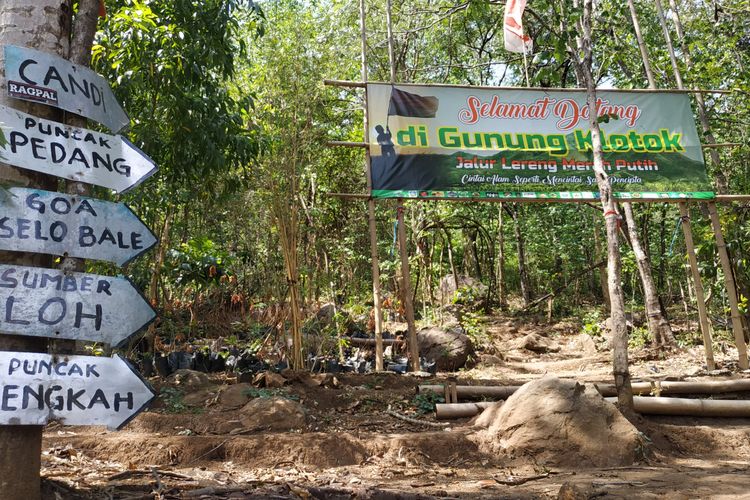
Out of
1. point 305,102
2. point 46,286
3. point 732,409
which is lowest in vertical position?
point 732,409

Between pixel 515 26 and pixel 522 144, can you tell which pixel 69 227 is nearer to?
pixel 515 26

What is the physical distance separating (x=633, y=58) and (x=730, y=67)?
117 inches

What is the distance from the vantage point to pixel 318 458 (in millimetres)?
4547

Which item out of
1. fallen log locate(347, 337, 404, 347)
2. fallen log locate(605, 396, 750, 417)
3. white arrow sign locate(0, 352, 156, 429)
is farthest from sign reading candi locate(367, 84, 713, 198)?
white arrow sign locate(0, 352, 156, 429)

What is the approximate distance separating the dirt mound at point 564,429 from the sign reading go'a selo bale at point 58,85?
3.81 metres

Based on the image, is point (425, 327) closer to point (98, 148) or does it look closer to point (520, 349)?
point (520, 349)

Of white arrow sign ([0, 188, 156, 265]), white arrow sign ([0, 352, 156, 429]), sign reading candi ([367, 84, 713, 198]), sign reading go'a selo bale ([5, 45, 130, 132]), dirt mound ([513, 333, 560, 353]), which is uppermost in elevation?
sign reading candi ([367, 84, 713, 198])

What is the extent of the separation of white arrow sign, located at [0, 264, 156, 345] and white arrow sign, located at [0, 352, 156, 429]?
9cm

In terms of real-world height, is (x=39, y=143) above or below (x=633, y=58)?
below

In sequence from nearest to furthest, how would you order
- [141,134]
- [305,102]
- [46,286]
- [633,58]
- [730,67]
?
[46,286]
[141,134]
[305,102]
[730,67]
[633,58]

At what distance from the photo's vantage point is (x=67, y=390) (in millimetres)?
2148

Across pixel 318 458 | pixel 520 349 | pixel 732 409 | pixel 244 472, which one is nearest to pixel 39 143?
pixel 244 472

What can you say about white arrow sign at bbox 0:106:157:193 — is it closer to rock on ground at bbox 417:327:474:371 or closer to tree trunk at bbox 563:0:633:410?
tree trunk at bbox 563:0:633:410

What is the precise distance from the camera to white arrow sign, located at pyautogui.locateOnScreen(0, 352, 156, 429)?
210cm
